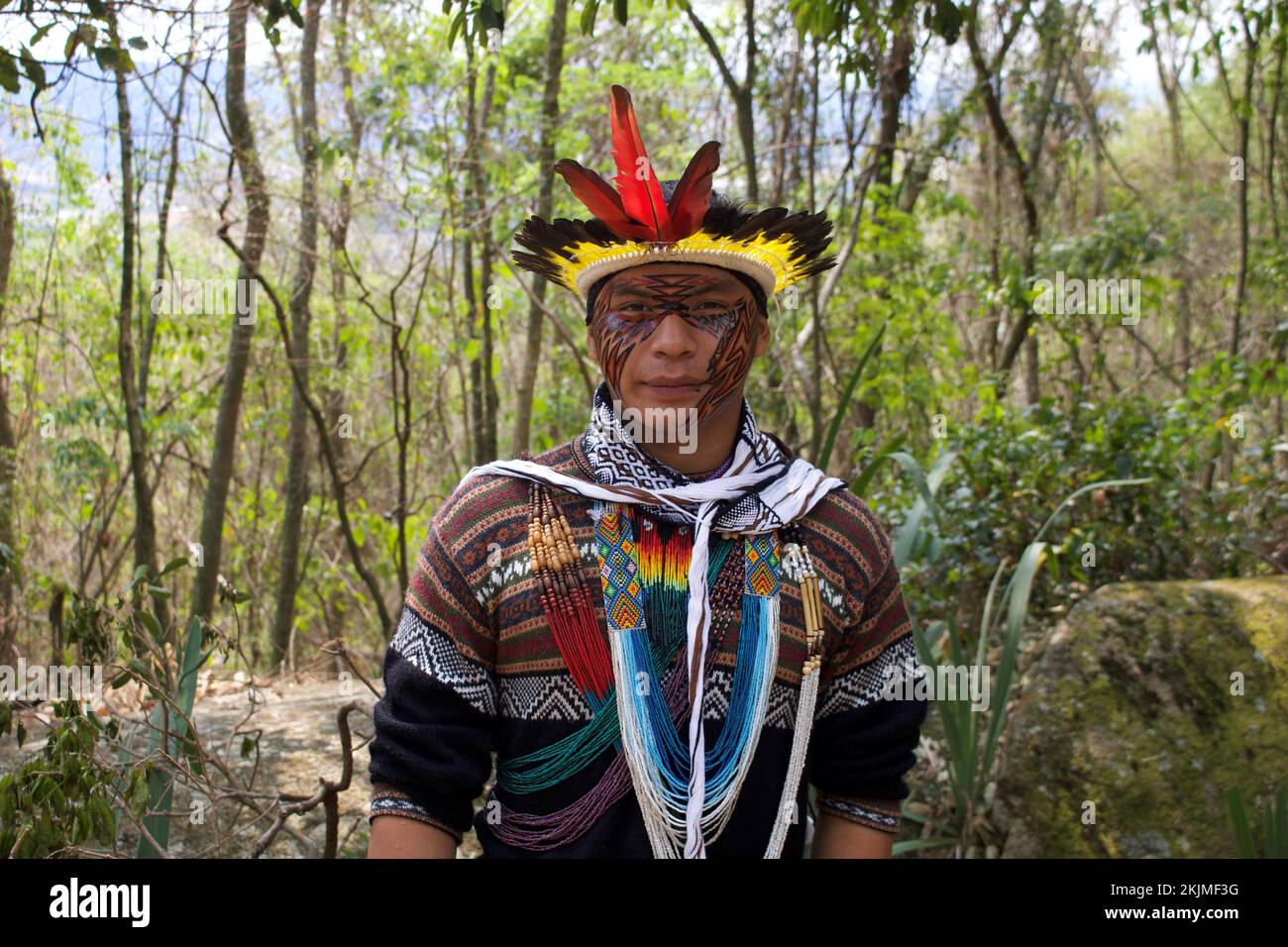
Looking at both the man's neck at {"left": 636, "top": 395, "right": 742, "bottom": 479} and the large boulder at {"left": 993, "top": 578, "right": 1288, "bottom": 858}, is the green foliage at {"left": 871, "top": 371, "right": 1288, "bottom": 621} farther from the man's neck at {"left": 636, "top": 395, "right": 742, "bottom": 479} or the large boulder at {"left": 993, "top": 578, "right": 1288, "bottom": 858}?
the man's neck at {"left": 636, "top": 395, "right": 742, "bottom": 479}

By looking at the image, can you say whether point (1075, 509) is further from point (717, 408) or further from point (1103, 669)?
point (717, 408)

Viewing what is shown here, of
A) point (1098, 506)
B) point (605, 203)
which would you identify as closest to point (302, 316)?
point (1098, 506)

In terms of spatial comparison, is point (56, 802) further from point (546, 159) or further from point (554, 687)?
point (546, 159)

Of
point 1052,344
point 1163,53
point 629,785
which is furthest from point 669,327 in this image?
point 1163,53

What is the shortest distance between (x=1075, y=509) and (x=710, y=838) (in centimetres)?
306

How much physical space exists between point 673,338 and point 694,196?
23cm

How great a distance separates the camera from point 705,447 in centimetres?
190

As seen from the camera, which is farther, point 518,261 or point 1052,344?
point 1052,344

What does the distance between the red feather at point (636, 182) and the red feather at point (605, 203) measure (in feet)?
0.04

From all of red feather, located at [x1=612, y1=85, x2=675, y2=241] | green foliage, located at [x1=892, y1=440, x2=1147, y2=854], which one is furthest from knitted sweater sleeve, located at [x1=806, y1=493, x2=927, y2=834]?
green foliage, located at [x1=892, y1=440, x2=1147, y2=854]

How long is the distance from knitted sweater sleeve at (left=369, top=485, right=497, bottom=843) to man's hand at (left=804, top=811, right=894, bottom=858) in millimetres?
586

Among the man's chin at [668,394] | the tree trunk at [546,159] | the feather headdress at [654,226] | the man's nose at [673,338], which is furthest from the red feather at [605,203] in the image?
the tree trunk at [546,159]

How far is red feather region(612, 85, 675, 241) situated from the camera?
181 centimetres
